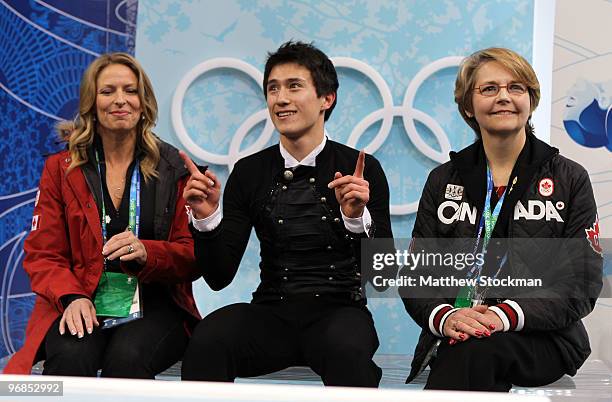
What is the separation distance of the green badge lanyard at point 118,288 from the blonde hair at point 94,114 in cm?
12

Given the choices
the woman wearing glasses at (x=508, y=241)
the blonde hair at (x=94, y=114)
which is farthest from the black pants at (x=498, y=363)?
the blonde hair at (x=94, y=114)

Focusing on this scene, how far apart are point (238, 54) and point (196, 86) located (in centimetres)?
24

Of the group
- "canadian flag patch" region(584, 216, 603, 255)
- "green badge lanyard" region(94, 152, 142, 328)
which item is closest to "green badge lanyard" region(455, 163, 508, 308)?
"canadian flag patch" region(584, 216, 603, 255)

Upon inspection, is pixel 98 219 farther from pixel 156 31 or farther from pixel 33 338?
pixel 156 31

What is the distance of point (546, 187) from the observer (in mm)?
2645

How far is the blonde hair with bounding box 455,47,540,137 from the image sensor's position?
2676 millimetres

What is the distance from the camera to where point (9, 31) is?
402 cm

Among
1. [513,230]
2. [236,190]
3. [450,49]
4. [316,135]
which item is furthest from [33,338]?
[450,49]

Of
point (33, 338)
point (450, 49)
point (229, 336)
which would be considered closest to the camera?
point (229, 336)

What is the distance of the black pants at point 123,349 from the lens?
259 cm

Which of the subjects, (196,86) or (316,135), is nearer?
(316,135)

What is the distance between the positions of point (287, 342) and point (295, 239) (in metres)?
0.35

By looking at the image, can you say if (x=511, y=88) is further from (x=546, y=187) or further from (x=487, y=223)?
(x=487, y=223)

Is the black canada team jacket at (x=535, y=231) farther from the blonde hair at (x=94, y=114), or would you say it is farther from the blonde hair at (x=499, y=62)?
the blonde hair at (x=94, y=114)
